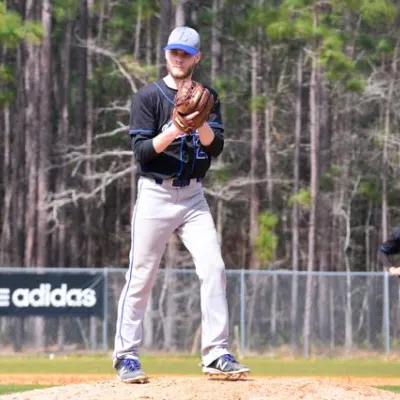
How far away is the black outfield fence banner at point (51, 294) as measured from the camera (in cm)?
2083

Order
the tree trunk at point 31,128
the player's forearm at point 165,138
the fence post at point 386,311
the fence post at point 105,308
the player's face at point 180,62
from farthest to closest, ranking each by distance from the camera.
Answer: the tree trunk at point 31,128, the fence post at point 386,311, the fence post at point 105,308, the player's face at point 180,62, the player's forearm at point 165,138

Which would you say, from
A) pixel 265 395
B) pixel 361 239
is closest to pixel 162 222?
pixel 265 395

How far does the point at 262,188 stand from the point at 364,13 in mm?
8806

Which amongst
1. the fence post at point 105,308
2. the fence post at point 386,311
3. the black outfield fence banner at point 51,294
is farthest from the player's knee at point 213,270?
the fence post at point 386,311

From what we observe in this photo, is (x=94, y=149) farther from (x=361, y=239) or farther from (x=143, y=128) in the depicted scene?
(x=143, y=128)

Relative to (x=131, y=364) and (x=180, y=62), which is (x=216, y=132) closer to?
(x=180, y=62)

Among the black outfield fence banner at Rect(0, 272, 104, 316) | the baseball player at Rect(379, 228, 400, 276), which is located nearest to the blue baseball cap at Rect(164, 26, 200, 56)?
the baseball player at Rect(379, 228, 400, 276)

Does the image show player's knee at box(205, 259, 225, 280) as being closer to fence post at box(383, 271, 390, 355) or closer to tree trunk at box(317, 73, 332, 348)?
fence post at box(383, 271, 390, 355)

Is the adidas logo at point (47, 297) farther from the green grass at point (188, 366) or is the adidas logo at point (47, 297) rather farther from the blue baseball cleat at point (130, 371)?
the blue baseball cleat at point (130, 371)

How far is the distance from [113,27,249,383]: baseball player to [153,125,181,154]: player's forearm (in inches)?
4.9

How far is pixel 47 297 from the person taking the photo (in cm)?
2103

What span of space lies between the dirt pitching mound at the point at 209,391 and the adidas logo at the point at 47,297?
1406 centimetres

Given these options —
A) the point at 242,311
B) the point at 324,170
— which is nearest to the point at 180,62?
the point at 242,311

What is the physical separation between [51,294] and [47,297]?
0.29ft
